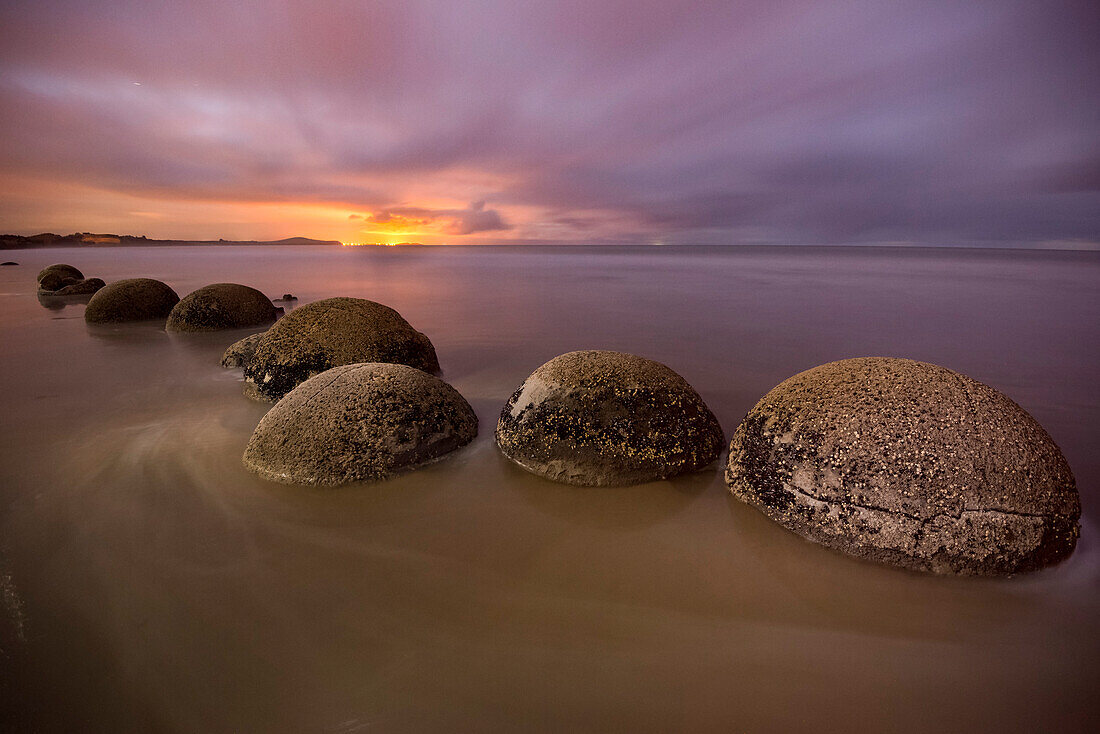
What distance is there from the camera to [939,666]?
2.23m

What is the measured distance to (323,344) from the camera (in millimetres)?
5500

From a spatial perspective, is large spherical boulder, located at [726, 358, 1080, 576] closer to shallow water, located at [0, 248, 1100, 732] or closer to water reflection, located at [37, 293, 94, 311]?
shallow water, located at [0, 248, 1100, 732]

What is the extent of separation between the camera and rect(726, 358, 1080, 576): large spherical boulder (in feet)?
8.55

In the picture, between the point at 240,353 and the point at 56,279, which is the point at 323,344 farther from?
the point at 56,279

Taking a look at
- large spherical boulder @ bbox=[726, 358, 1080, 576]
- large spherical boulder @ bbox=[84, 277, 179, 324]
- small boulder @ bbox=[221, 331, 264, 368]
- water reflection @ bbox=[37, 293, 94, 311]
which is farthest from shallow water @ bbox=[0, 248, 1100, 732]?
water reflection @ bbox=[37, 293, 94, 311]

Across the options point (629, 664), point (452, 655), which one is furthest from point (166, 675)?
point (629, 664)

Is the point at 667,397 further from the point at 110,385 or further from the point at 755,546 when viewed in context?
the point at 110,385

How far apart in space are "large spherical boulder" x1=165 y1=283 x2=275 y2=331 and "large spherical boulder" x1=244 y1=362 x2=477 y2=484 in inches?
278

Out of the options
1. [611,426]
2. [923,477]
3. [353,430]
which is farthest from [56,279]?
[923,477]

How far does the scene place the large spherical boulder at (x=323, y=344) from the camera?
5426 mm

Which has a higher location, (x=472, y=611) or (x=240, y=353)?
(x=240, y=353)

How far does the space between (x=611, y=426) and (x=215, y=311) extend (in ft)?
30.5

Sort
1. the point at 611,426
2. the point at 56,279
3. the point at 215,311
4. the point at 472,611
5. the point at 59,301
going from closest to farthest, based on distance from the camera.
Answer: the point at 472,611 → the point at 611,426 → the point at 215,311 → the point at 59,301 → the point at 56,279

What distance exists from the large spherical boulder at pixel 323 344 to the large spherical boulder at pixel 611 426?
2.51 metres
